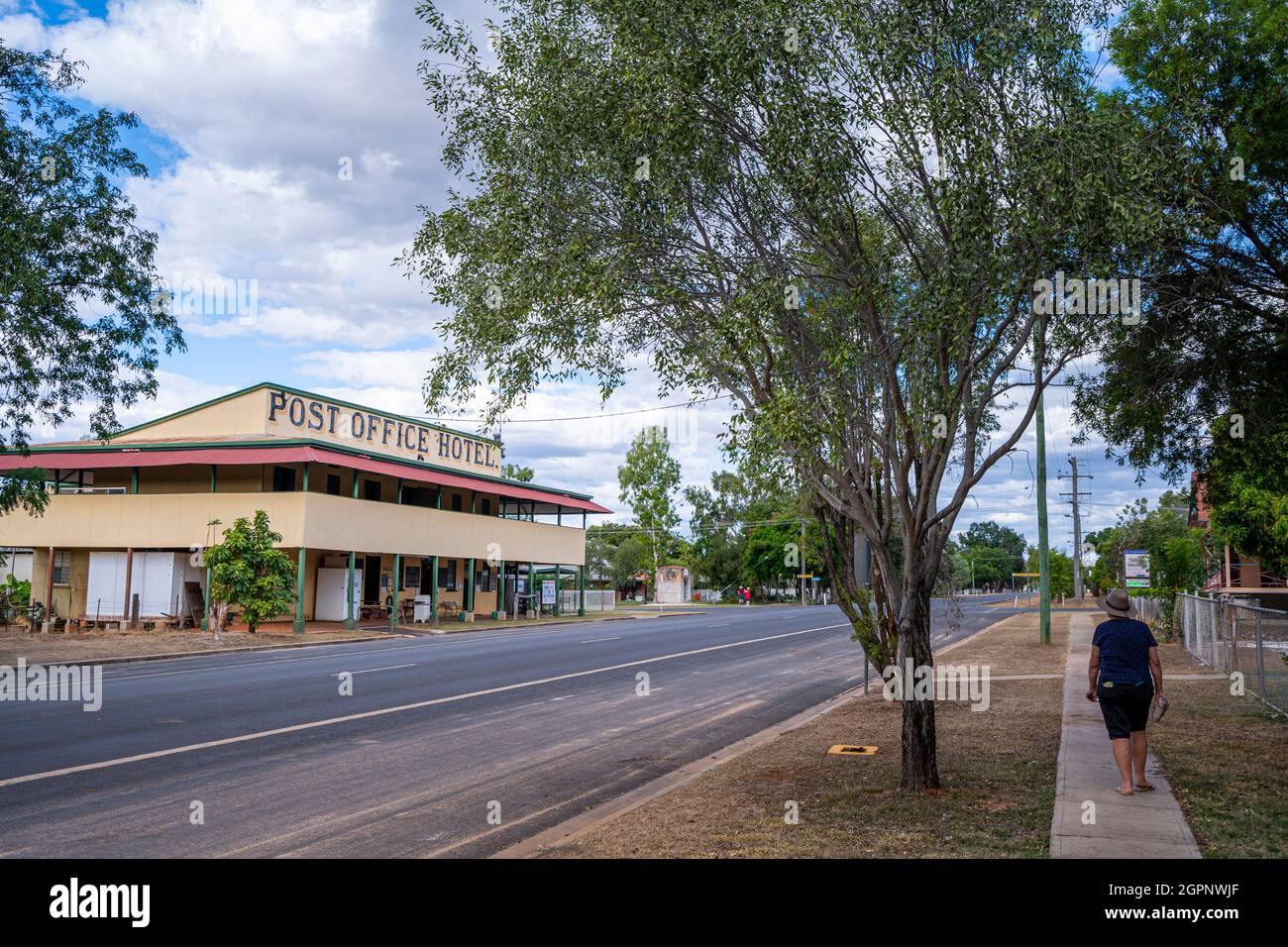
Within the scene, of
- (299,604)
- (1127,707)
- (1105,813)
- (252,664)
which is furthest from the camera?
(299,604)

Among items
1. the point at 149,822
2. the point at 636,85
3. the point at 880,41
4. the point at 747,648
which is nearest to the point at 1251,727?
the point at 880,41

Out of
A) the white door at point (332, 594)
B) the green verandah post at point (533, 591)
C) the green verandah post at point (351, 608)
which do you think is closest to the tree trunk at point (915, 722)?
the green verandah post at point (351, 608)

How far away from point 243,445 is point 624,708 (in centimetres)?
2336

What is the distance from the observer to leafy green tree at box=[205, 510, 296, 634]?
97.0 ft

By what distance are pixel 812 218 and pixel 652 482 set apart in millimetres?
65844

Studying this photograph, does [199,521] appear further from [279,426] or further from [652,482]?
[652,482]

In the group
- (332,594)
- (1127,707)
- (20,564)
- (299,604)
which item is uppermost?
(20,564)

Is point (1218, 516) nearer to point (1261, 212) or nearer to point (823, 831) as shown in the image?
point (1261, 212)

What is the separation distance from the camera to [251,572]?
29.8 metres

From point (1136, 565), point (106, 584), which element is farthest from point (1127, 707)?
point (106, 584)

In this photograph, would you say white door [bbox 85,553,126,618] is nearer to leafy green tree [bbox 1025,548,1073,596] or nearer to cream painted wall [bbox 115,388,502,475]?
cream painted wall [bbox 115,388,502,475]

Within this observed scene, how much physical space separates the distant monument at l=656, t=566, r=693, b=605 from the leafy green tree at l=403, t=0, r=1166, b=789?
62.9m

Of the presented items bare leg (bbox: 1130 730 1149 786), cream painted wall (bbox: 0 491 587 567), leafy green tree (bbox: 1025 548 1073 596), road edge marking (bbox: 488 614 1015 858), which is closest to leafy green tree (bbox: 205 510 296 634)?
cream painted wall (bbox: 0 491 587 567)
